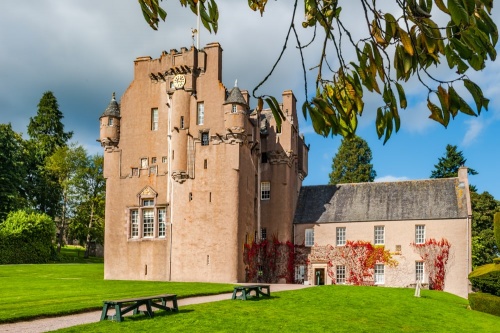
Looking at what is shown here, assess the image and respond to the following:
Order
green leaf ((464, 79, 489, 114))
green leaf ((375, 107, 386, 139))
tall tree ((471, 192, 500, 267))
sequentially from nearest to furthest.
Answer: green leaf ((464, 79, 489, 114))
green leaf ((375, 107, 386, 139))
tall tree ((471, 192, 500, 267))

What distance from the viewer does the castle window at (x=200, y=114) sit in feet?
131

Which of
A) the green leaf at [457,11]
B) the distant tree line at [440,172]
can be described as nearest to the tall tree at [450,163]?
the distant tree line at [440,172]

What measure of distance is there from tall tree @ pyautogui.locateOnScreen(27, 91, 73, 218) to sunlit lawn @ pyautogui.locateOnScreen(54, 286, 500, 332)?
4783cm

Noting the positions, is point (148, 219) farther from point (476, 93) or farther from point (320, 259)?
point (476, 93)

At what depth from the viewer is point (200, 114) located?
4031cm

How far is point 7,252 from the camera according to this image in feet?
171

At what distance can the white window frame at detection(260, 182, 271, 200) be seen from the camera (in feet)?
144

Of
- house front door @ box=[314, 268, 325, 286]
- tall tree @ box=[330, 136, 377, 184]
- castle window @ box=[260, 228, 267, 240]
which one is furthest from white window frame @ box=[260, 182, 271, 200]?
tall tree @ box=[330, 136, 377, 184]

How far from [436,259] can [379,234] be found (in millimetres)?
4555

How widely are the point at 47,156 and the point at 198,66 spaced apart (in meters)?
39.5

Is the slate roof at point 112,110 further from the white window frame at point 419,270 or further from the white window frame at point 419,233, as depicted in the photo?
the white window frame at point 419,270

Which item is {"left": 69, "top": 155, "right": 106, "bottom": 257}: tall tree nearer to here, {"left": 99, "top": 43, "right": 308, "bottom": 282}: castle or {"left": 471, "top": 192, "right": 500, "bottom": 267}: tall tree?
{"left": 99, "top": 43, "right": 308, "bottom": 282}: castle

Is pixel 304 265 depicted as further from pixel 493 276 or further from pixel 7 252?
pixel 7 252

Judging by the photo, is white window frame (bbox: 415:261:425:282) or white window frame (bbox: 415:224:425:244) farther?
white window frame (bbox: 415:224:425:244)
